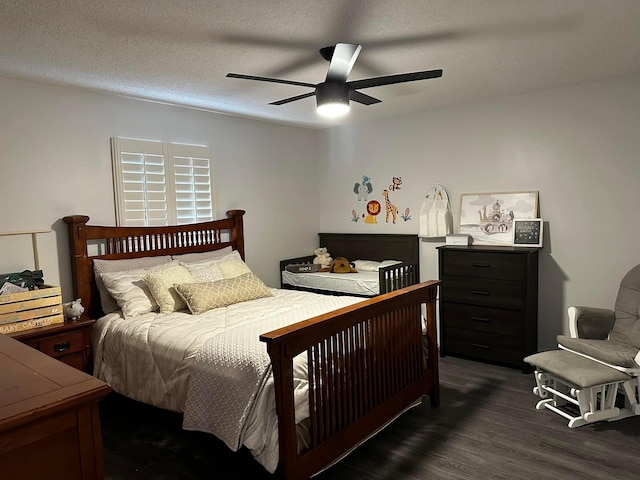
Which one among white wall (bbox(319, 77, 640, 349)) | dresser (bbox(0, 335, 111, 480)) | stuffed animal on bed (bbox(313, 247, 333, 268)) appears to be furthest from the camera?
stuffed animal on bed (bbox(313, 247, 333, 268))

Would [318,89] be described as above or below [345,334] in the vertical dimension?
above

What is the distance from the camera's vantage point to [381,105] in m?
4.32

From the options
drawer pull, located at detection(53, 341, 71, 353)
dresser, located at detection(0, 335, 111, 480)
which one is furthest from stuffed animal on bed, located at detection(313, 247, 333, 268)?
dresser, located at detection(0, 335, 111, 480)

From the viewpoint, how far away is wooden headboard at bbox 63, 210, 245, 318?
340 cm

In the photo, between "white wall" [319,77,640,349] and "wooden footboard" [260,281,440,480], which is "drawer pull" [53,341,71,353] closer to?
"wooden footboard" [260,281,440,480]

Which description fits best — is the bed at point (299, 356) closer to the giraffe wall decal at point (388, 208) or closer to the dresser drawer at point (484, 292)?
the dresser drawer at point (484, 292)

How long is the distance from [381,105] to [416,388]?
8.57 feet

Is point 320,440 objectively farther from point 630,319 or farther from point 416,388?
point 630,319

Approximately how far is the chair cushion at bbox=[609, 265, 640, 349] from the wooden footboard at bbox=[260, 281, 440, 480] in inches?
53.7

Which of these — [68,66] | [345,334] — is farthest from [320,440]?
[68,66]

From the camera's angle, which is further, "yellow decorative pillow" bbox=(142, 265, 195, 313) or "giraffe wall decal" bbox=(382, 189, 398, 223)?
"giraffe wall decal" bbox=(382, 189, 398, 223)

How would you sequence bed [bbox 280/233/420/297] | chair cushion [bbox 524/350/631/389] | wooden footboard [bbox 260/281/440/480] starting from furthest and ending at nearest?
1. bed [bbox 280/233/420/297]
2. chair cushion [bbox 524/350/631/389]
3. wooden footboard [bbox 260/281/440/480]

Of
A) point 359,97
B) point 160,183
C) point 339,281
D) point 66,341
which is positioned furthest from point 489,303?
point 66,341

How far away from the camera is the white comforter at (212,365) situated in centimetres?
220
